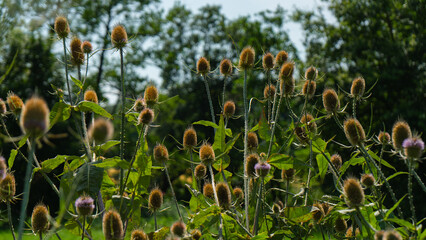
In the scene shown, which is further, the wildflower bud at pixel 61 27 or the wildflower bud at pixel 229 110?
the wildflower bud at pixel 229 110

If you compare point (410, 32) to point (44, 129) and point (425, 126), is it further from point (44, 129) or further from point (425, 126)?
point (44, 129)

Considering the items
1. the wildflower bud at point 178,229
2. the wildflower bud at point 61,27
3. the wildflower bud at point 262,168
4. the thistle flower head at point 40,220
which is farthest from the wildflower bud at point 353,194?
the wildflower bud at point 61,27

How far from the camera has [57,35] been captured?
172 cm

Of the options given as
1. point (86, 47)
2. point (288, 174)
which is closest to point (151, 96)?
point (86, 47)

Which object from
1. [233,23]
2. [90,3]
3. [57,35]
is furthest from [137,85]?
[57,35]

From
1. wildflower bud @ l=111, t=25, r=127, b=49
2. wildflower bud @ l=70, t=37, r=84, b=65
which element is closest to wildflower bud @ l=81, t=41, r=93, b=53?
wildflower bud @ l=70, t=37, r=84, b=65

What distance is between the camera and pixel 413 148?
4.05 feet

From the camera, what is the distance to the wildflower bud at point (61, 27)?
1688mm

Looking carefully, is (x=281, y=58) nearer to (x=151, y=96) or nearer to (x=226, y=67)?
(x=226, y=67)

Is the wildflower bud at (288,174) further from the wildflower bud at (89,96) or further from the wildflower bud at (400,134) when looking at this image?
the wildflower bud at (89,96)

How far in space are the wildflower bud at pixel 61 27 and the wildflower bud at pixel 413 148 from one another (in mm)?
1279

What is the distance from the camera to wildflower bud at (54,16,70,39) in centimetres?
169

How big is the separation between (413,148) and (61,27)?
131 centimetres

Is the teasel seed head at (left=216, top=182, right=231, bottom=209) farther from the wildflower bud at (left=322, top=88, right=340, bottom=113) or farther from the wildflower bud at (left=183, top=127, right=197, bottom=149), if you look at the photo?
the wildflower bud at (left=322, top=88, right=340, bottom=113)
